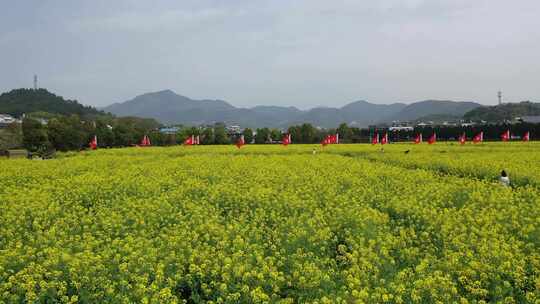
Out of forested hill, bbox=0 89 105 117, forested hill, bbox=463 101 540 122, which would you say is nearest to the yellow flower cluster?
forested hill, bbox=463 101 540 122

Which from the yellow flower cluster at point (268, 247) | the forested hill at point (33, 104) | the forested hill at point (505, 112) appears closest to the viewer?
the yellow flower cluster at point (268, 247)

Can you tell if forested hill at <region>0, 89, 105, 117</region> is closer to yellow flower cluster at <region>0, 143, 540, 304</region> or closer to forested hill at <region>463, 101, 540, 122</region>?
forested hill at <region>463, 101, 540, 122</region>

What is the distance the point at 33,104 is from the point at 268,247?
201339 mm

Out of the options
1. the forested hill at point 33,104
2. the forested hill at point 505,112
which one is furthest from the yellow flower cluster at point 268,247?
the forested hill at point 33,104

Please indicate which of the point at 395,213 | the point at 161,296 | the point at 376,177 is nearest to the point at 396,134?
the point at 376,177

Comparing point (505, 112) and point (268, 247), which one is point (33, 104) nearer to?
point (505, 112)

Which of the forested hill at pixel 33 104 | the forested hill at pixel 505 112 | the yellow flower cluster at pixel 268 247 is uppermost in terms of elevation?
the forested hill at pixel 33 104

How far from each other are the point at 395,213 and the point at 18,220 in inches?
305

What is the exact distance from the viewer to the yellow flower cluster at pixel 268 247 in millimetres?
5887

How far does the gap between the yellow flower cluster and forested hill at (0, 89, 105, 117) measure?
179062 millimetres

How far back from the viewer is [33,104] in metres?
186

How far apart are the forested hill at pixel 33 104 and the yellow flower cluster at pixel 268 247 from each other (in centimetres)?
17906

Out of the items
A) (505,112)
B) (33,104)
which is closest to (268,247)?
(505,112)

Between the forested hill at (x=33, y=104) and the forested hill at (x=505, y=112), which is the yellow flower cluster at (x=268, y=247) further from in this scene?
Answer: the forested hill at (x=33, y=104)
